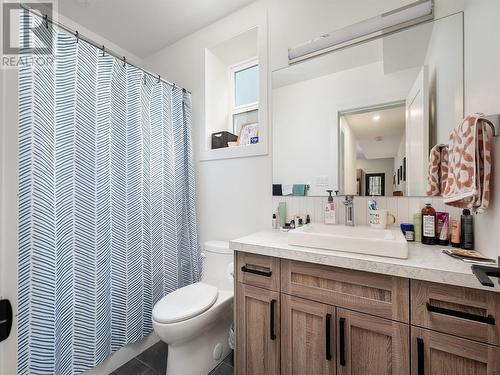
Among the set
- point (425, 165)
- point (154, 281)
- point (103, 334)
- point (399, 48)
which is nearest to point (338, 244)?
point (425, 165)

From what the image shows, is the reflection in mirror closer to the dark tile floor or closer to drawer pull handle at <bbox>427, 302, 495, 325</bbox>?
drawer pull handle at <bbox>427, 302, 495, 325</bbox>

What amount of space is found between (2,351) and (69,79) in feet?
4.26

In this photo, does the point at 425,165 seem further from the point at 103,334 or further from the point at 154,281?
the point at 103,334

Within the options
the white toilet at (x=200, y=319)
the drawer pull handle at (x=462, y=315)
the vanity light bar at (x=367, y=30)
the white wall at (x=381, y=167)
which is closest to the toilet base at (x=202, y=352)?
the white toilet at (x=200, y=319)

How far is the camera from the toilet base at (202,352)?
1323 millimetres

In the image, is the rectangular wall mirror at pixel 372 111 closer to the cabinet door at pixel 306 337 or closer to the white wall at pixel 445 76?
the white wall at pixel 445 76

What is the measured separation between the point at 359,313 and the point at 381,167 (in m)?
0.84

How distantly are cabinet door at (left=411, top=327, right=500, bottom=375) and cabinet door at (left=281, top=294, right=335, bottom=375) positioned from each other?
11.7 inches

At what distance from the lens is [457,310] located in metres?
0.77

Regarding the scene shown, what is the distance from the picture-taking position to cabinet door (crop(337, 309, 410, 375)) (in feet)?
2.76

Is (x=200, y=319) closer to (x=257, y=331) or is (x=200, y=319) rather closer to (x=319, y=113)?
(x=257, y=331)

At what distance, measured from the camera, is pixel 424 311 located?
0.81 m

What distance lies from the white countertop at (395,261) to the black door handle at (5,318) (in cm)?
87

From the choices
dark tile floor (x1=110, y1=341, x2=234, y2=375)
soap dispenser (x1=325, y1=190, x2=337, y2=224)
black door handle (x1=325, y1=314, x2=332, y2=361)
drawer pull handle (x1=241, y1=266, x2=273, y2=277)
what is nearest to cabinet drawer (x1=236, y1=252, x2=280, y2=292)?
drawer pull handle (x1=241, y1=266, x2=273, y2=277)
